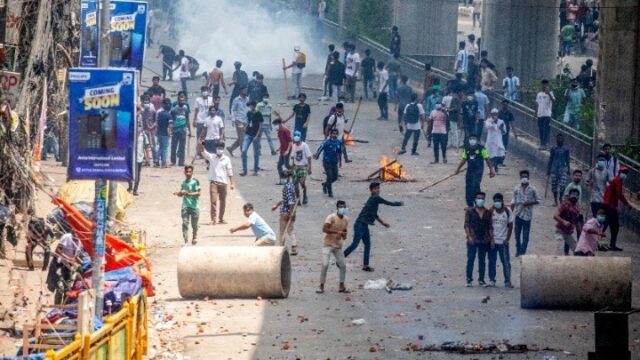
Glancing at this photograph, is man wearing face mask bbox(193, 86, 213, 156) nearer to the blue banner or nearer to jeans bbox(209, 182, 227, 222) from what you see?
jeans bbox(209, 182, 227, 222)

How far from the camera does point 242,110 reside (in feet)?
125

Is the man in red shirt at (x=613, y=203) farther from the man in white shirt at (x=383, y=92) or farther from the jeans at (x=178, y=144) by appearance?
the man in white shirt at (x=383, y=92)

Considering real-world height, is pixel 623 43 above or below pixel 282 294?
above

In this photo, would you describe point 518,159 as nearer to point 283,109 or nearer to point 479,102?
point 479,102

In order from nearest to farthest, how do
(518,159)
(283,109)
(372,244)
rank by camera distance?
(372,244) < (518,159) < (283,109)

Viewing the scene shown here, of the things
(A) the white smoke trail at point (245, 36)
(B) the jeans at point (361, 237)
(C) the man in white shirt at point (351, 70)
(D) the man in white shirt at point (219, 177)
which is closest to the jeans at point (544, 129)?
(C) the man in white shirt at point (351, 70)

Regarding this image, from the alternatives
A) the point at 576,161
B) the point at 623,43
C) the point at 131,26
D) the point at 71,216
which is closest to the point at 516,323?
the point at 71,216

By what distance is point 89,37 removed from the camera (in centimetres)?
2708

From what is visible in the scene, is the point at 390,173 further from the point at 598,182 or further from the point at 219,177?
the point at 598,182

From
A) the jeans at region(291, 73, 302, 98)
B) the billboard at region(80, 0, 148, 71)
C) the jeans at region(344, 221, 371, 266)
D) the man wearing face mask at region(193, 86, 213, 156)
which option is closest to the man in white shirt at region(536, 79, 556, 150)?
the man wearing face mask at region(193, 86, 213, 156)

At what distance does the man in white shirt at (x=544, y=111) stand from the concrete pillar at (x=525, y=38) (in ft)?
30.1

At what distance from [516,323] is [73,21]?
14005 millimetres

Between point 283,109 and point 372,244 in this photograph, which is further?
point 283,109

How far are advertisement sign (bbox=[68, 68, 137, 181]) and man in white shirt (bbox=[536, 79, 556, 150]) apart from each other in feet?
65.8
